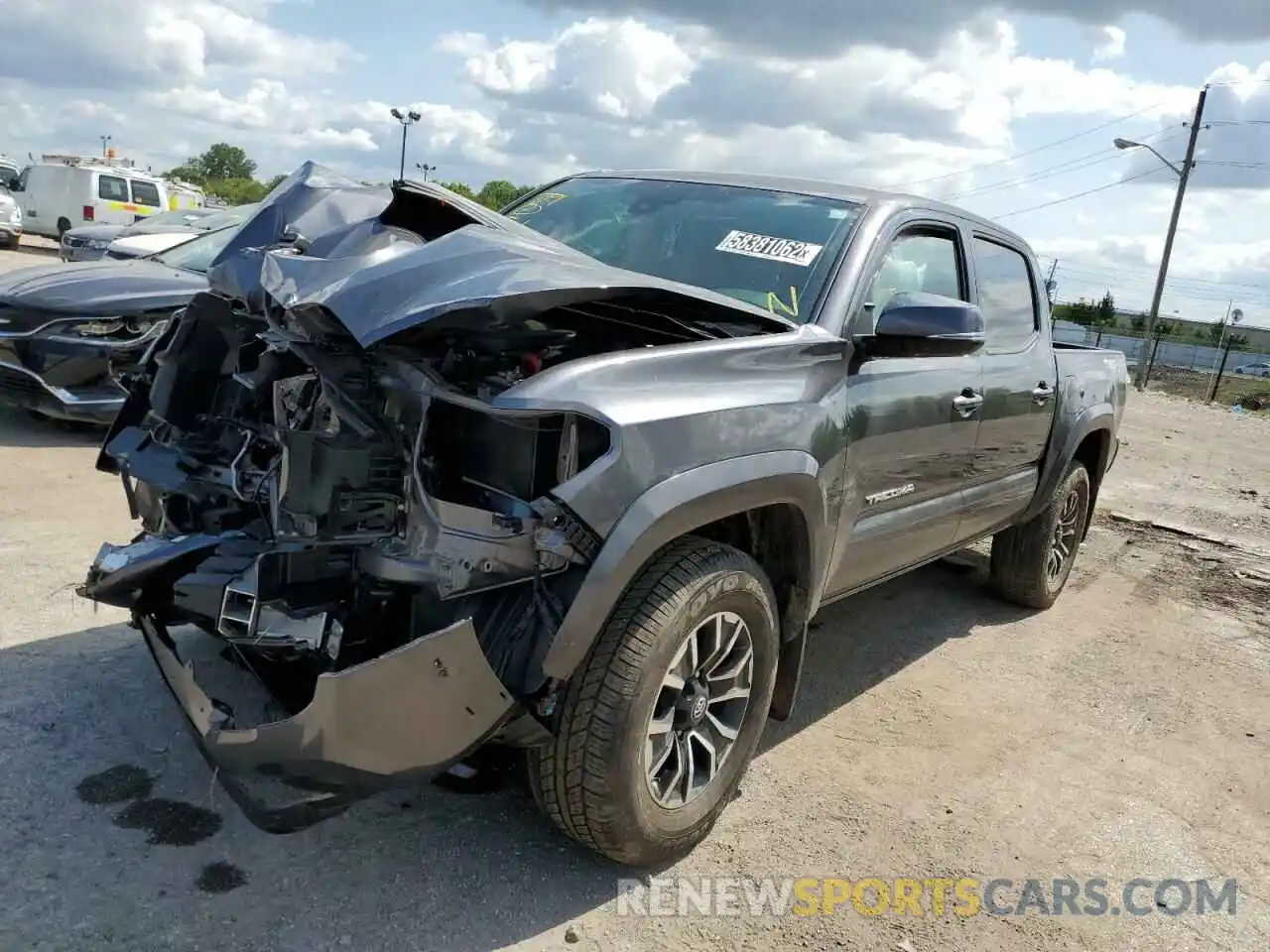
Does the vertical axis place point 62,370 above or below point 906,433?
below

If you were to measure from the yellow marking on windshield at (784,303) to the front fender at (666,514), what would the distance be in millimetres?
579

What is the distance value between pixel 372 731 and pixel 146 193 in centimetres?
2344

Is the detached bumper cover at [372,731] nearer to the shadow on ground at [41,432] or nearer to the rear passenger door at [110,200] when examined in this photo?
Answer: the shadow on ground at [41,432]

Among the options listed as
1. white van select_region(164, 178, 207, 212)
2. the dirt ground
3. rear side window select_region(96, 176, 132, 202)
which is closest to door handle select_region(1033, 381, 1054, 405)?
the dirt ground

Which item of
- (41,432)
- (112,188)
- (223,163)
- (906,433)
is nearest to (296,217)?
(906,433)

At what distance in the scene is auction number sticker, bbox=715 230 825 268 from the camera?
11.8ft

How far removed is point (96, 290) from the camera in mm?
6590

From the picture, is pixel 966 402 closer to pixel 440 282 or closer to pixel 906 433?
pixel 906 433

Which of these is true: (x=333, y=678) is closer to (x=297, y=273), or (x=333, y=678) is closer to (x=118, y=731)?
(x=297, y=273)

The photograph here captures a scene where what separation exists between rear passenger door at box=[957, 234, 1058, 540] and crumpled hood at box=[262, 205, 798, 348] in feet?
6.79

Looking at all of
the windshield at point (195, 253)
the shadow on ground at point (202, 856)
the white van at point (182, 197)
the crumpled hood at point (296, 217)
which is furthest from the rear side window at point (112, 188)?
the crumpled hood at point (296, 217)

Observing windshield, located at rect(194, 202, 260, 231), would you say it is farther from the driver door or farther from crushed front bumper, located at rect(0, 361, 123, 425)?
the driver door

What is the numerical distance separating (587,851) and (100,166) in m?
24.2

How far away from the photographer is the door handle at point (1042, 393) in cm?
484
